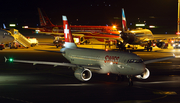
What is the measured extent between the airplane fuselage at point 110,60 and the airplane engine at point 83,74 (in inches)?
66.1

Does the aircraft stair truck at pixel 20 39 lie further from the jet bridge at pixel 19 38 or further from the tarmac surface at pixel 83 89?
the tarmac surface at pixel 83 89

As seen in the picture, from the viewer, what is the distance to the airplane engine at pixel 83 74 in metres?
26.1

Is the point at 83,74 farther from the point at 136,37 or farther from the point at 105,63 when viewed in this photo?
the point at 136,37

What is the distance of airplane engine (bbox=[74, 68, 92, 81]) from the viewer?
26141 mm

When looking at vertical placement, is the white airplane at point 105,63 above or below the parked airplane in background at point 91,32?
below

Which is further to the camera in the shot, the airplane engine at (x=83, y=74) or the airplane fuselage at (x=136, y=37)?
the airplane fuselage at (x=136, y=37)

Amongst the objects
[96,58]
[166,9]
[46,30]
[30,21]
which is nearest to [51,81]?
[96,58]

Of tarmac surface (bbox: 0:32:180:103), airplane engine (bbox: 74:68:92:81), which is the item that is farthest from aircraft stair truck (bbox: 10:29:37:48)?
airplane engine (bbox: 74:68:92:81)

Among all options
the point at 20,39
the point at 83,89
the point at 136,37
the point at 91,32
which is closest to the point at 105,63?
the point at 83,89

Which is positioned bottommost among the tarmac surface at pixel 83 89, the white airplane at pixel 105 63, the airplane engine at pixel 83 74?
the tarmac surface at pixel 83 89

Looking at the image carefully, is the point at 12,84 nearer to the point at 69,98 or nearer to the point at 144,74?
the point at 69,98

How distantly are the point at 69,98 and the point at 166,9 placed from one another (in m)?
188

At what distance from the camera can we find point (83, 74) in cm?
2666

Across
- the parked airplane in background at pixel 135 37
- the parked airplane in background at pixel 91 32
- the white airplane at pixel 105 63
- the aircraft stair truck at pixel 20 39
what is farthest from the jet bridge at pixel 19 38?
the white airplane at pixel 105 63
